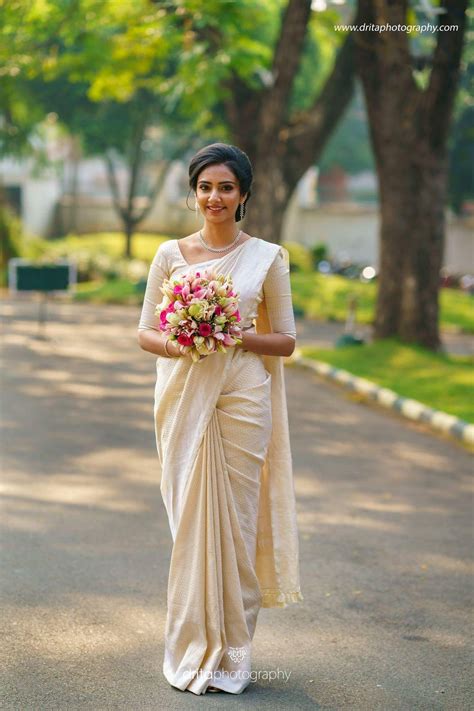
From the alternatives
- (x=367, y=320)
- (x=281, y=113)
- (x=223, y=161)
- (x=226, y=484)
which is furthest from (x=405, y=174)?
(x=226, y=484)

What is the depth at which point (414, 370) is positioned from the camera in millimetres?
15781

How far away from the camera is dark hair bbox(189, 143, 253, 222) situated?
188 inches

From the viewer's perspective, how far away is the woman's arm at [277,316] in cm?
487

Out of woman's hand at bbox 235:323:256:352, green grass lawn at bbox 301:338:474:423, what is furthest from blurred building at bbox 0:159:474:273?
woman's hand at bbox 235:323:256:352

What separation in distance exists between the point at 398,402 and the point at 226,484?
354 inches

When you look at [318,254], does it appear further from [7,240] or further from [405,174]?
[405,174]

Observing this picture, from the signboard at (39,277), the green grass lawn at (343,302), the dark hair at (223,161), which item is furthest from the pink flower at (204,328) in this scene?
the green grass lawn at (343,302)

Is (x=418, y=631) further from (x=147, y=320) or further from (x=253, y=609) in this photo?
(x=147, y=320)

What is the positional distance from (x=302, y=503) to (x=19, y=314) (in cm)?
1775

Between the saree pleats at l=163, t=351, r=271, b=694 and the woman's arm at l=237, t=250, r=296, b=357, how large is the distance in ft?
0.32

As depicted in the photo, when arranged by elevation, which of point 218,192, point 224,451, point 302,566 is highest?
point 218,192

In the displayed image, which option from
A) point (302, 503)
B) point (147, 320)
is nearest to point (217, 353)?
A: point (147, 320)

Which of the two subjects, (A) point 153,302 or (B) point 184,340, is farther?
(A) point 153,302

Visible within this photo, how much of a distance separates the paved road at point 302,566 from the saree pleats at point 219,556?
129 mm
